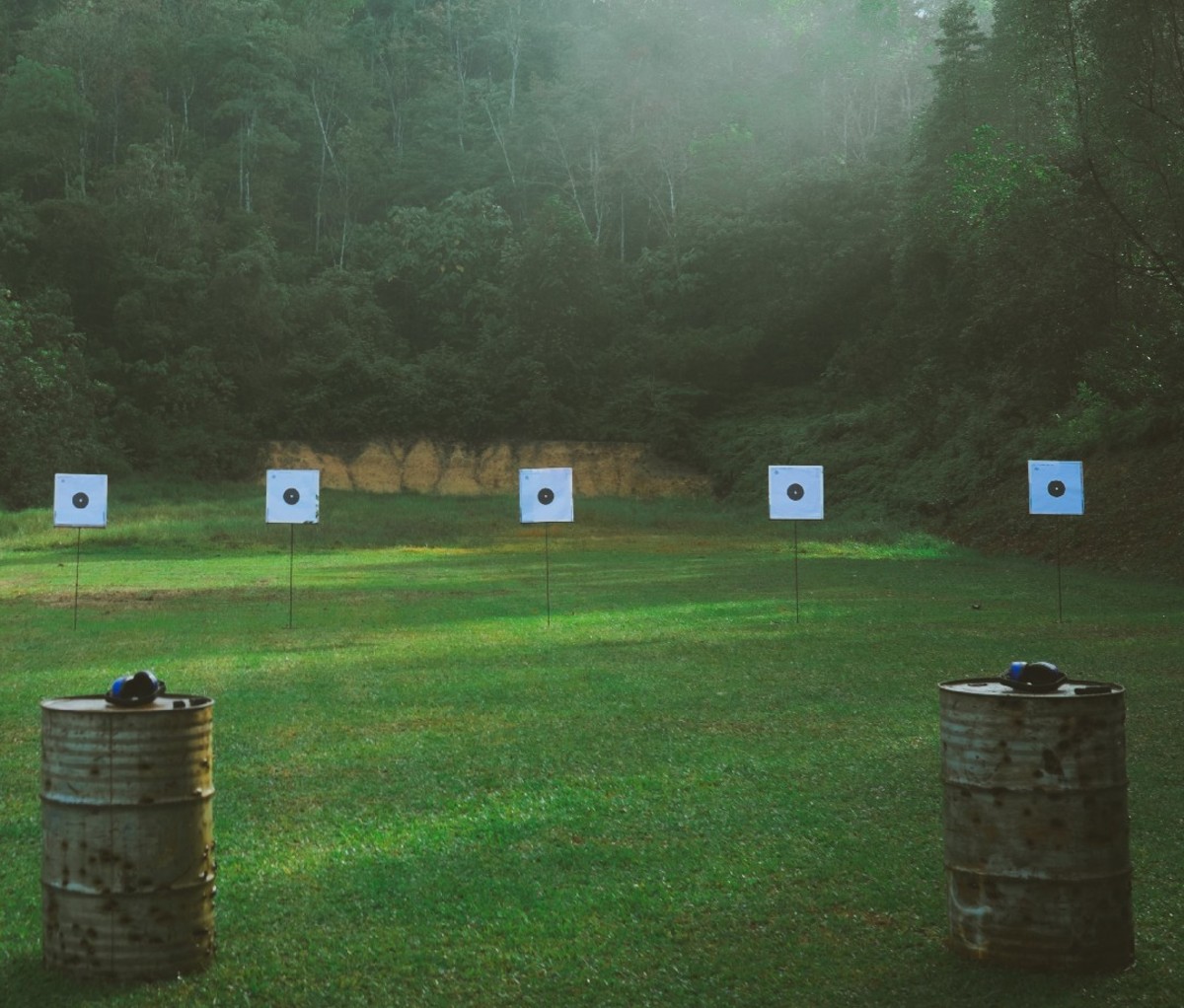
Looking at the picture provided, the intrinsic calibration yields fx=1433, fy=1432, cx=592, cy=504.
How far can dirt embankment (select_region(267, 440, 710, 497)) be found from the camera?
6169 cm

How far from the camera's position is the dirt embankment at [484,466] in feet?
202

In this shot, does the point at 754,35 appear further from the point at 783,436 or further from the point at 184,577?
the point at 184,577

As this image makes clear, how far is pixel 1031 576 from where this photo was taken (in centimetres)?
2552

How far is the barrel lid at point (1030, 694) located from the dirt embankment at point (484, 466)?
56.7 m

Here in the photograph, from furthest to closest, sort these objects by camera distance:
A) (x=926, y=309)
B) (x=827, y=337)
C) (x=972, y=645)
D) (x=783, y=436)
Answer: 1. (x=827, y=337)
2. (x=783, y=436)
3. (x=926, y=309)
4. (x=972, y=645)

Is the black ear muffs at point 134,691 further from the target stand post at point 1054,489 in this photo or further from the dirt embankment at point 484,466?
the dirt embankment at point 484,466

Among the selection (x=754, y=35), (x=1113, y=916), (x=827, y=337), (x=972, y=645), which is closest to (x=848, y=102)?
(x=754, y=35)

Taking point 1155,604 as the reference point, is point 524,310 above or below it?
above

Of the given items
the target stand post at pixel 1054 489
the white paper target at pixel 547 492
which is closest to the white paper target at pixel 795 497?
the white paper target at pixel 547 492

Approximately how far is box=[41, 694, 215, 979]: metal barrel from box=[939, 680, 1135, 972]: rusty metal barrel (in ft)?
8.08

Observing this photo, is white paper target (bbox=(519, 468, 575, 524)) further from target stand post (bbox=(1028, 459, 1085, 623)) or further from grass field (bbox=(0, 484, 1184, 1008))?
target stand post (bbox=(1028, 459, 1085, 623))

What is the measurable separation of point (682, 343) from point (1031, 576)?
39704 millimetres

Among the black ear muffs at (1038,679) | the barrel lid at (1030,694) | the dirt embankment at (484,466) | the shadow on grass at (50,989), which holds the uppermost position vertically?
the dirt embankment at (484,466)

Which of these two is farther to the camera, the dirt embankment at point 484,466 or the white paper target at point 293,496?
the dirt embankment at point 484,466
